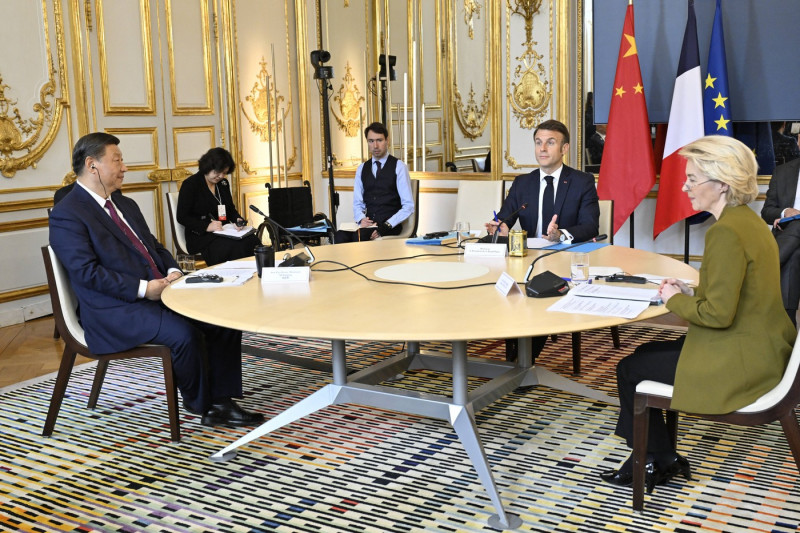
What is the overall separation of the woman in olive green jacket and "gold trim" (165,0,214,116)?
526cm

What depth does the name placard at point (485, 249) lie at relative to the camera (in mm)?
3719

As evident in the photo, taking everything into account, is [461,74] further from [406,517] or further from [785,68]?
[406,517]

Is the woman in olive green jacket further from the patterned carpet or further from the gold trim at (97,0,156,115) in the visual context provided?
the gold trim at (97,0,156,115)

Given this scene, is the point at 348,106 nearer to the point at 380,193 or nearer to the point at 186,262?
the point at 380,193

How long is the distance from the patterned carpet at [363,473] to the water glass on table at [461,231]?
729mm

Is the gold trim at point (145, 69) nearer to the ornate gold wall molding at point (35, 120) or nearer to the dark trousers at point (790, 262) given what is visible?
the ornate gold wall molding at point (35, 120)

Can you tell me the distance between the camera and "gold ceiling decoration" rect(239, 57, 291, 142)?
762 centimetres

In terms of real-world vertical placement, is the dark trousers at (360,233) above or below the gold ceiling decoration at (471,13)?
below

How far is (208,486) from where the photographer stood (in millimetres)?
2902

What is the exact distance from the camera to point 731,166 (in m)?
2.41

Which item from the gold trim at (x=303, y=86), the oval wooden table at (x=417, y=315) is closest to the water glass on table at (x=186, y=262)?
the oval wooden table at (x=417, y=315)

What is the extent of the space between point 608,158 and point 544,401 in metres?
2.79

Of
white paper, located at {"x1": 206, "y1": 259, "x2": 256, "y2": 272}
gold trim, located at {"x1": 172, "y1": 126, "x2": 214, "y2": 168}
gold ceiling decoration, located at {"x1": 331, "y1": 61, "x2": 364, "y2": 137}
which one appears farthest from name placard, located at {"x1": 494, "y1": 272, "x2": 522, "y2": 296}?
gold ceiling decoration, located at {"x1": 331, "y1": 61, "x2": 364, "y2": 137}

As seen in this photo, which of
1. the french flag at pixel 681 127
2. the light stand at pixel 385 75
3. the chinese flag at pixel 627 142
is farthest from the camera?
the light stand at pixel 385 75
